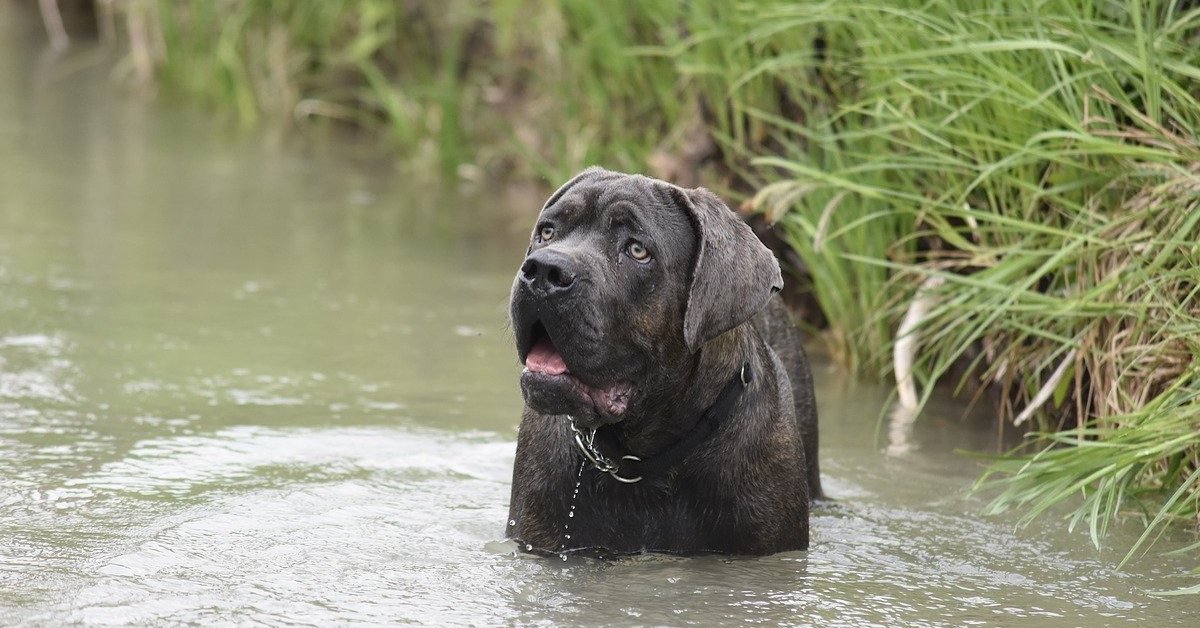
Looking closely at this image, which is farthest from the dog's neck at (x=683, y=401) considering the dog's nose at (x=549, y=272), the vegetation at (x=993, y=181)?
the vegetation at (x=993, y=181)

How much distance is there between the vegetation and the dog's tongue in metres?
1.55

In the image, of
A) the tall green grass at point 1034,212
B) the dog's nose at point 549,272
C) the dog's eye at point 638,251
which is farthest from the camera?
the tall green grass at point 1034,212

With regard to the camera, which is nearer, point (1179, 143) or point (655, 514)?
point (655, 514)

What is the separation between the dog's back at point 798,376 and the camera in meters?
4.99

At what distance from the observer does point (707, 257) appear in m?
4.12

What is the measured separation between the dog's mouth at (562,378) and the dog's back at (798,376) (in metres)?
0.97

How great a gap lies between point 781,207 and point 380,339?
190 centimetres

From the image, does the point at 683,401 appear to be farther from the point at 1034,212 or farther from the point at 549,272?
the point at 1034,212

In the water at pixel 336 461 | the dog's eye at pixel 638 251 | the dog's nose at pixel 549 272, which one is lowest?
the water at pixel 336 461

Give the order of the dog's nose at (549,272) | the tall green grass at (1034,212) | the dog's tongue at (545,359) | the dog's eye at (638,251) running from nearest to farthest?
the dog's nose at (549,272) < the dog's tongue at (545,359) < the dog's eye at (638,251) < the tall green grass at (1034,212)

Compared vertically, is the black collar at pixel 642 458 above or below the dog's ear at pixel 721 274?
below

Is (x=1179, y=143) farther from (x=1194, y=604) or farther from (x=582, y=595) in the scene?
(x=582, y=595)

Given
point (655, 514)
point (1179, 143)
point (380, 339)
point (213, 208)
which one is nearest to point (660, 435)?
point (655, 514)

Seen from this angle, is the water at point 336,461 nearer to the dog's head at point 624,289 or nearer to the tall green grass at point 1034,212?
the tall green grass at point 1034,212
